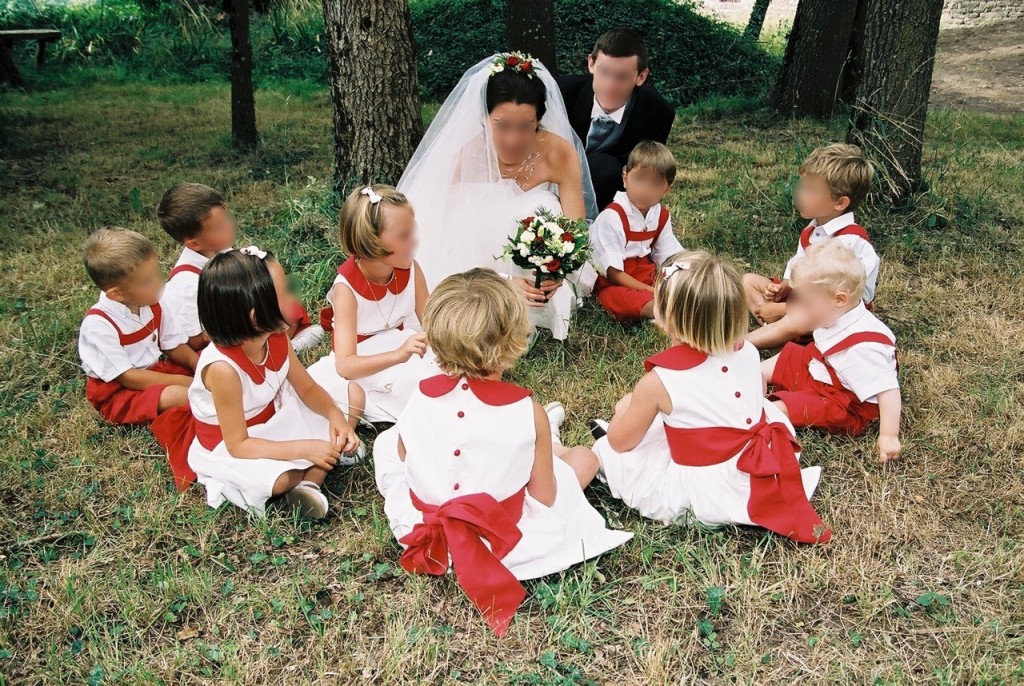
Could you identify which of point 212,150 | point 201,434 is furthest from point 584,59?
point 201,434

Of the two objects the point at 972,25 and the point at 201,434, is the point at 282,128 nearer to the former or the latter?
the point at 201,434

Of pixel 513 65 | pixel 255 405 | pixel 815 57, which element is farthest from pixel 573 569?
pixel 815 57

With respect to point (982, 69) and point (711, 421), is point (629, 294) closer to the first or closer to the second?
point (711, 421)

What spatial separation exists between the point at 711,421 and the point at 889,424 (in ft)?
3.40

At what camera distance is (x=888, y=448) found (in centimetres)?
348

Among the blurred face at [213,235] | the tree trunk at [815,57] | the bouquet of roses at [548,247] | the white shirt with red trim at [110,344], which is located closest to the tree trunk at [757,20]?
the tree trunk at [815,57]

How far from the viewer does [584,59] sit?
1299 centimetres

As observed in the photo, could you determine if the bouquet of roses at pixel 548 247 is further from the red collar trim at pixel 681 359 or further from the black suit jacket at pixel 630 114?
the black suit jacket at pixel 630 114

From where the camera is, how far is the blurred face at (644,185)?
466 centimetres

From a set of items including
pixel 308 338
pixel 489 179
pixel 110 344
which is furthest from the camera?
pixel 489 179

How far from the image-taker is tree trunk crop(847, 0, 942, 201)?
18.7 ft

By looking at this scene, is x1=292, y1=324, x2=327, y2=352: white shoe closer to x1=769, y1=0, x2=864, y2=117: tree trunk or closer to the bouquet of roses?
the bouquet of roses

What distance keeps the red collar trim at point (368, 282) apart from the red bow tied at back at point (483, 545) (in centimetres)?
148

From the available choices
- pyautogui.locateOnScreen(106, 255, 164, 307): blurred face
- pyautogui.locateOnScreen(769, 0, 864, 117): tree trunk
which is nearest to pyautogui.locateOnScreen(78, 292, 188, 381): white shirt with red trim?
pyautogui.locateOnScreen(106, 255, 164, 307): blurred face
